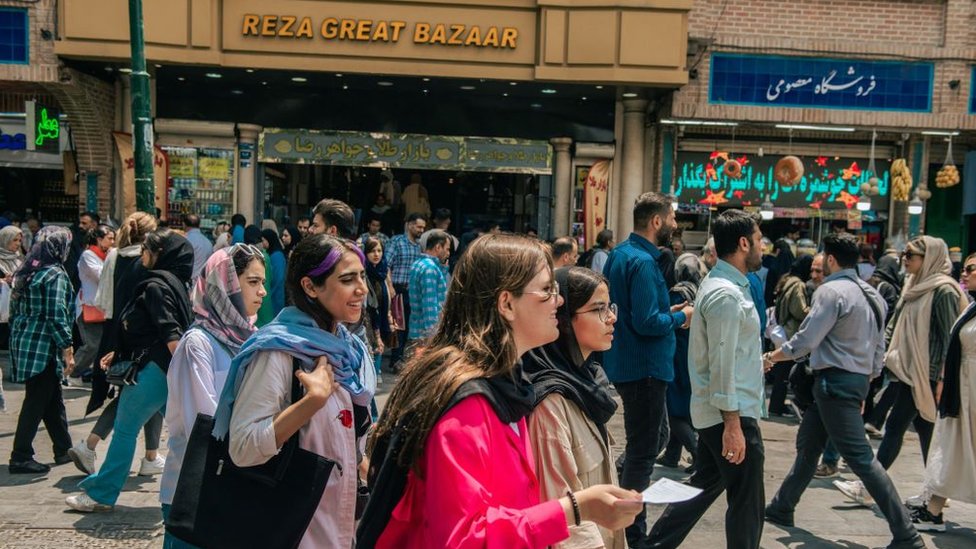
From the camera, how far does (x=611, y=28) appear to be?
46.8ft

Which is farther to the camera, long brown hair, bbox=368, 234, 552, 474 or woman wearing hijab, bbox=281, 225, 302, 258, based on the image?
woman wearing hijab, bbox=281, 225, 302, 258

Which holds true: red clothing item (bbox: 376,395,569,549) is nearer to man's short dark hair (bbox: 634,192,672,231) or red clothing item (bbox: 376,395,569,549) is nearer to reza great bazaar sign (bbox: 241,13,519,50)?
man's short dark hair (bbox: 634,192,672,231)

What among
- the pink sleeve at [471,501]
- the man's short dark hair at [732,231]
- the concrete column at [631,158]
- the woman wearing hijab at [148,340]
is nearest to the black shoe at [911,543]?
the man's short dark hair at [732,231]

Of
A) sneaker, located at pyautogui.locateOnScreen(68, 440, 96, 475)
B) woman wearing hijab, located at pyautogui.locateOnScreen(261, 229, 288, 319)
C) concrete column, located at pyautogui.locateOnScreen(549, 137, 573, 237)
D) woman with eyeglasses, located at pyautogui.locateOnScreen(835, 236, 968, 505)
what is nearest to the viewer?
sneaker, located at pyautogui.locateOnScreen(68, 440, 96, 475)

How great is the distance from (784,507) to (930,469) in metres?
1.05

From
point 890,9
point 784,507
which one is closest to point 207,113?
point 890,9

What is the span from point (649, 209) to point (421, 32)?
9.15 m

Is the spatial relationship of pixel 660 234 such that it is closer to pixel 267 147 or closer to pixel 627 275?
pixel 627 275

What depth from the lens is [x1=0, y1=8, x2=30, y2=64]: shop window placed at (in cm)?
1418

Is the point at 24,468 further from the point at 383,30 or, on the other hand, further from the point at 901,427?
the point at 383,30

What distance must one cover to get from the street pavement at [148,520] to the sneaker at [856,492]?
60 mm

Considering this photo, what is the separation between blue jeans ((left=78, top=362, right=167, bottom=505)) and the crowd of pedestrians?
0.02 metres

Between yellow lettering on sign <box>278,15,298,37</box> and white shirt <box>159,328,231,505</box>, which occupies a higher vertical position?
yellow lettering on sign <box>278,15,298,37</box>

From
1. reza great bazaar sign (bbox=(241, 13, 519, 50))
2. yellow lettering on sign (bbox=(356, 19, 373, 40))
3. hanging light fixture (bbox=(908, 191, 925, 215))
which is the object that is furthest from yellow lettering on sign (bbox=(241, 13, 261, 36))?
hanging light fixture (bbox=(908, 191, 925, 215))
